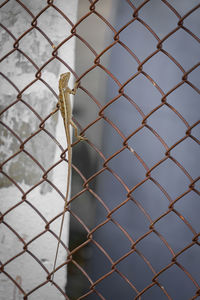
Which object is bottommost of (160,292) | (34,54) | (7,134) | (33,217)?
(160,292)

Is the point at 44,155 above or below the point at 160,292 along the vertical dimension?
above

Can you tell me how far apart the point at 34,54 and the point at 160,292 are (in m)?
1.44

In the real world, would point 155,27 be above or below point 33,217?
above

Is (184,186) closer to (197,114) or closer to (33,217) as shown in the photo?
(197,114)

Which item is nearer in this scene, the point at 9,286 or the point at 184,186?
the point at 184,186

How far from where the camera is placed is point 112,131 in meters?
1.83

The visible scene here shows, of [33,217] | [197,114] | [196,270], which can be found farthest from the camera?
[33,217]

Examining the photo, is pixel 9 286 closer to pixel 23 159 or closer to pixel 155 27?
pixel 23 159

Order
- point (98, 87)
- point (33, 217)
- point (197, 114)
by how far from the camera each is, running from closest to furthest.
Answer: point (197, 114), point (98, 87), point (33, 217)

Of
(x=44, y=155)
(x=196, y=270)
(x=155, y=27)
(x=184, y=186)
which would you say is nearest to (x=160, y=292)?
(x=196, y=270)

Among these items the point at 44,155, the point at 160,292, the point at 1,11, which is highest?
the point at 1,11

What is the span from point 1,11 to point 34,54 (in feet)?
0.88

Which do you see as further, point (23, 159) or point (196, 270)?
point (23, 159)

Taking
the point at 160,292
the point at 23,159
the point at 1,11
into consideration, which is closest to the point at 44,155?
the point at 23,159
